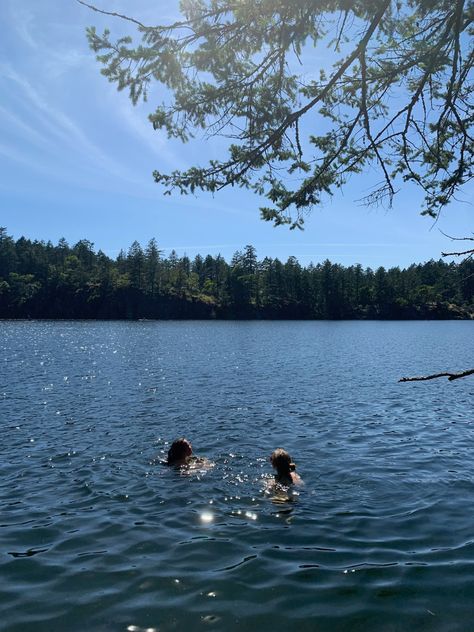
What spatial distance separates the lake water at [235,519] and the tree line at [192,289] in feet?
458

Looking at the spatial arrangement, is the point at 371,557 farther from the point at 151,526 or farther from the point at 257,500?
the point at 151,526

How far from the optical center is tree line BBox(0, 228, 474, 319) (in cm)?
15775

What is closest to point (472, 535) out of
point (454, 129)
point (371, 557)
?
point (371, 557)

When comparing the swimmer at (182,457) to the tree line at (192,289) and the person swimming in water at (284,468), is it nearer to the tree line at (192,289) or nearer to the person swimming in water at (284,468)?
the person swimming in water at (284,468)

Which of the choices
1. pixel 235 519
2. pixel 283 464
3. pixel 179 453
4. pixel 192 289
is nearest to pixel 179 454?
pixel 179 453

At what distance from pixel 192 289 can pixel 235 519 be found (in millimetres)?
158291

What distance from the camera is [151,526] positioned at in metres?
8.65

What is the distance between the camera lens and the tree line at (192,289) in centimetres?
15775

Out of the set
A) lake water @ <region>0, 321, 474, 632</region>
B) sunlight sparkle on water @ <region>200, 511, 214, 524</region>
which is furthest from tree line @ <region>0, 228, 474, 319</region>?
sunlight sparkle on water @ <region>200, 511, 214, 524</region>

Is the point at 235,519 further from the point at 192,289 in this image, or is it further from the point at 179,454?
the point at 192,289

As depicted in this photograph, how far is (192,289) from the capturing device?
166000 mm

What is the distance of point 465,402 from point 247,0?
2070cm

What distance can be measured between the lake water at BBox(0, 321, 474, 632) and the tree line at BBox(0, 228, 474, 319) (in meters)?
139

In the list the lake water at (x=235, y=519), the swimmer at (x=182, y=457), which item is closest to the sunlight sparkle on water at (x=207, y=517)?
the lake water at (x=235, y=519)
